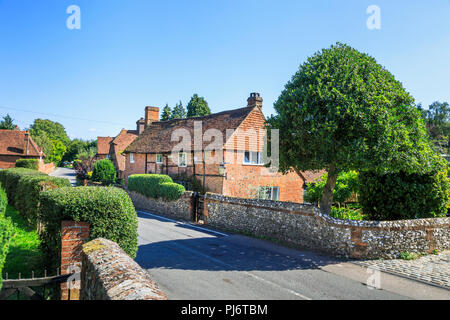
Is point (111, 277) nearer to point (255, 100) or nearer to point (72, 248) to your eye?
point (72, 248)

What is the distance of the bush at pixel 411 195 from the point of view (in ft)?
38.0

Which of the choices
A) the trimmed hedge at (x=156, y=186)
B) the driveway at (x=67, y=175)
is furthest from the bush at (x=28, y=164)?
the trimmed hedge at (x=156, y=186)

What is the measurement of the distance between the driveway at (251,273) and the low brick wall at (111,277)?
226cm

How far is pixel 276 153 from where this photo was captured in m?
11.9

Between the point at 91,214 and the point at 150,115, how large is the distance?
31711mm

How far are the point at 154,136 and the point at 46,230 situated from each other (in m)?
24.9

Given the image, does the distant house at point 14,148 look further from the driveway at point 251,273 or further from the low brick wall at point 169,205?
the driveway at point 251,273

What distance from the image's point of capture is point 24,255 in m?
8.49

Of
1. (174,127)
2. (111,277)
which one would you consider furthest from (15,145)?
(111,277)

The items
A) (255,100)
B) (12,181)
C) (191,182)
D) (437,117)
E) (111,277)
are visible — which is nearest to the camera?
(111,277)

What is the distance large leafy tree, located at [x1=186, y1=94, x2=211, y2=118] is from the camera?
171 feet

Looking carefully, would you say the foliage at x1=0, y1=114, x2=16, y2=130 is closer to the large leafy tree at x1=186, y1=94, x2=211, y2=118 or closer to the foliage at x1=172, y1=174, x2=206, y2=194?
the large leafy tree at x1=186, y1=94, x2=211, y2=118
